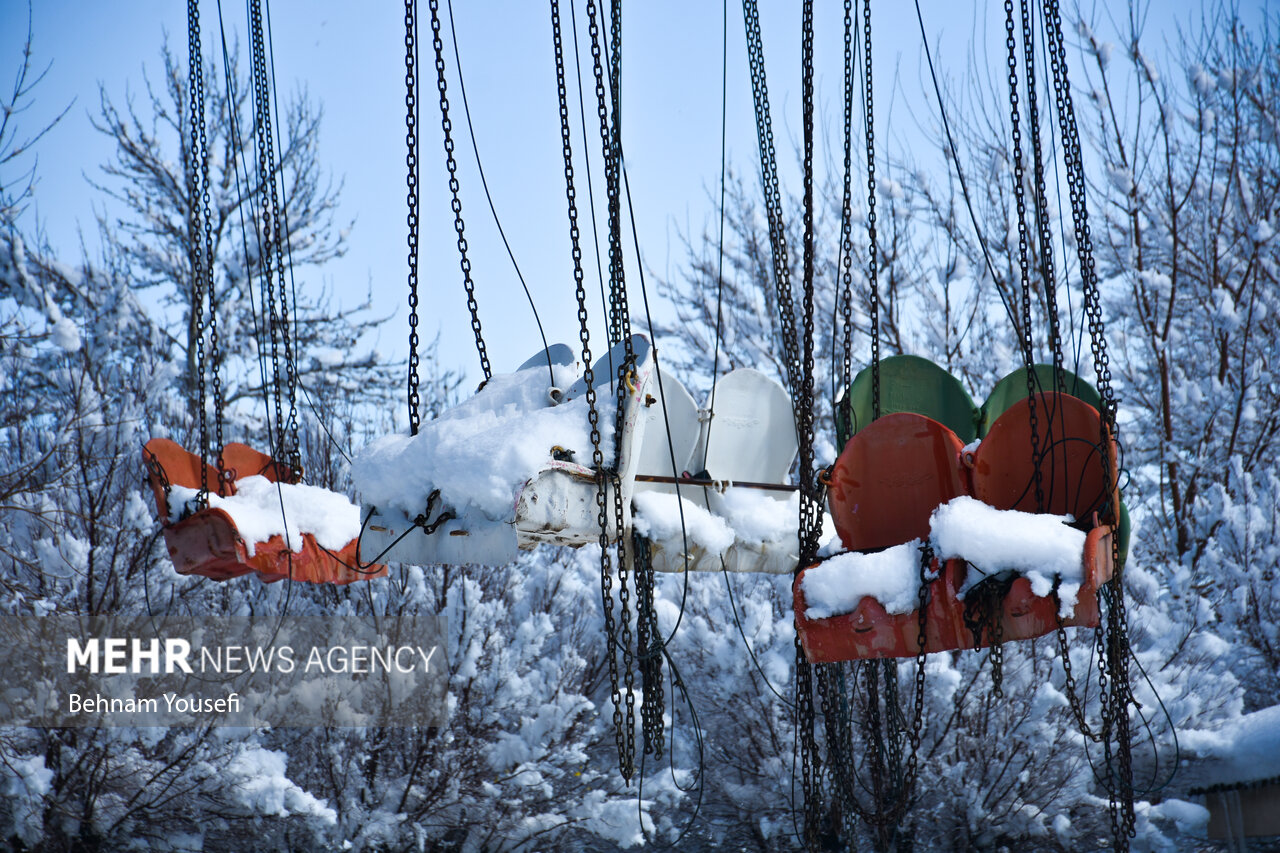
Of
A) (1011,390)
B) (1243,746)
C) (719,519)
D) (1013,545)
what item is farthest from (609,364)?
(1243,746)

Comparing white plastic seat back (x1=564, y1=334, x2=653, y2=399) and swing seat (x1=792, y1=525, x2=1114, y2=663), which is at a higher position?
white plastic seat back (x1=564, y1=334, x2=653, y2=399)

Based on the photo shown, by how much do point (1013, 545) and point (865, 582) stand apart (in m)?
0.55

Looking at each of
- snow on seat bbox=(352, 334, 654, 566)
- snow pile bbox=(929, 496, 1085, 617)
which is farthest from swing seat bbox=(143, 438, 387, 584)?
snow pile bbox=(929, 496, 1085, 617)

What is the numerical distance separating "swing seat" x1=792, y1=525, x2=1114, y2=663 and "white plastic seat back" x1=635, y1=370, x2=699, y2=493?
5.87ft

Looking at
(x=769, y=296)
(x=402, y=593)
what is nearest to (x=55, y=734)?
(x=402, y=593)

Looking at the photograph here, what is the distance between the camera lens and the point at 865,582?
393cm

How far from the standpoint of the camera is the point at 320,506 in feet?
19.5

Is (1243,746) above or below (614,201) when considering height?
below

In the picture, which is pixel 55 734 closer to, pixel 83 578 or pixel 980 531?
pixel 83 578

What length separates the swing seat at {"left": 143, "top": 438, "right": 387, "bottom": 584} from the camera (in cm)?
557

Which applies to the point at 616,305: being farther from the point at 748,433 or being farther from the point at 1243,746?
the point at 1243,746

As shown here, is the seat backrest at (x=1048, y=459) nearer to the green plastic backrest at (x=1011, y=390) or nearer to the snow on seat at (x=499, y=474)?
the green plastic backrest at (x=1011, y=390)

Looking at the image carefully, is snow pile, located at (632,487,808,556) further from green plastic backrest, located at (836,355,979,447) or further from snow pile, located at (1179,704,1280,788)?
snow pile, located at (1179,704,1280,788)

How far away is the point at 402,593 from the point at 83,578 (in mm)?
2556
